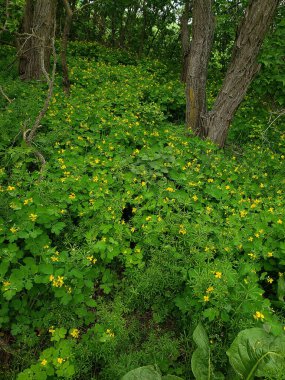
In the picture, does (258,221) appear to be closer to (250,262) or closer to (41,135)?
(250,262)

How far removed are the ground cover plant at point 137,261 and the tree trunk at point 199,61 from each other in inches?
36.3

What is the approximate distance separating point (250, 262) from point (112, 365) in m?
1.55

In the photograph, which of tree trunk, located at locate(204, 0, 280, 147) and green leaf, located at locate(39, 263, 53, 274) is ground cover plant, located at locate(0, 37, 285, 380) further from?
tree trunk, located at locate(204, 0, 280, 147)

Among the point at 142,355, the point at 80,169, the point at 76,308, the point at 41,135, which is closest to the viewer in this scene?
the point at 142,355

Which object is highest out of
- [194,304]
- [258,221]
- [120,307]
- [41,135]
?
[41,135]

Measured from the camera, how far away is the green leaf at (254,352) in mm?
2242

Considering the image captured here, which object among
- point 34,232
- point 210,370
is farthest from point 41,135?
point 210,370

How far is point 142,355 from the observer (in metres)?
2.51

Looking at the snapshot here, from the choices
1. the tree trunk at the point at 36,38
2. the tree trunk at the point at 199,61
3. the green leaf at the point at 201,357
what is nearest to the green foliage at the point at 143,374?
the green leaf at the point at 201,357

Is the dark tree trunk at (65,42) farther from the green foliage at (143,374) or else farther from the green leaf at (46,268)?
the green foliage at (143,374)

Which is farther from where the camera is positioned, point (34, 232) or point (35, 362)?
point (34, 232)

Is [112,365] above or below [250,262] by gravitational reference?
below

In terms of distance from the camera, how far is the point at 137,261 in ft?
9.84

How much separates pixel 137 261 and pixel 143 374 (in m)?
0.98
